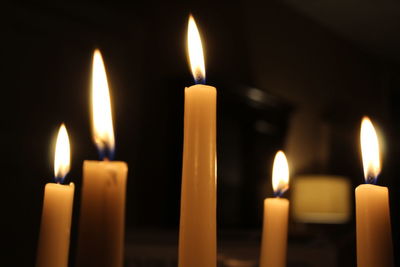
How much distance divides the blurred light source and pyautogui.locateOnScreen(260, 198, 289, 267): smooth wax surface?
4.12 metres

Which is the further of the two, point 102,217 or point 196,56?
point 196,56

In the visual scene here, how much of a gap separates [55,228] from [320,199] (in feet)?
14.1

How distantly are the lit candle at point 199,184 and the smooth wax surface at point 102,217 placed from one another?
0.24ft

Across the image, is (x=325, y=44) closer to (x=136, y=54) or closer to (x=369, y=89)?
(x=369, y=89)

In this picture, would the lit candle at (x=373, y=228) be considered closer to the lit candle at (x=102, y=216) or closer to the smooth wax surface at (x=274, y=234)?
the smooth wax surface at (x=274, y=234)

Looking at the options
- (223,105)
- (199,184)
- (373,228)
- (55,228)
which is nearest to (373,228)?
(373,228)

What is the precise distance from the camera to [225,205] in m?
3.33

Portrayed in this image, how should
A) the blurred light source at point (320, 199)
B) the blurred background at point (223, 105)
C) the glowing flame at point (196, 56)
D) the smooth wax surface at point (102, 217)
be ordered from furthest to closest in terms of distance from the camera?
the blurred light source at point (320, 199), the blurred background at point (223, 105), the glowing flame at point (196, 56), the smooth wax surface at point (102, 217)

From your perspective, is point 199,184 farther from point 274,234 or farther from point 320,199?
point 320,199

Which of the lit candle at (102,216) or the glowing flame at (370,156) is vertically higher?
the glowing flame at (370,156)

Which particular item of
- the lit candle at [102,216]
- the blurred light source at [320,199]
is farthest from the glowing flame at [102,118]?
the blurred light source at [320,199]

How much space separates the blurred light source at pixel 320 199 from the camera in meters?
4.39

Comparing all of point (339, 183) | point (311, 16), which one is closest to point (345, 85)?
point (311, 16)

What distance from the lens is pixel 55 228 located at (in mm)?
325
